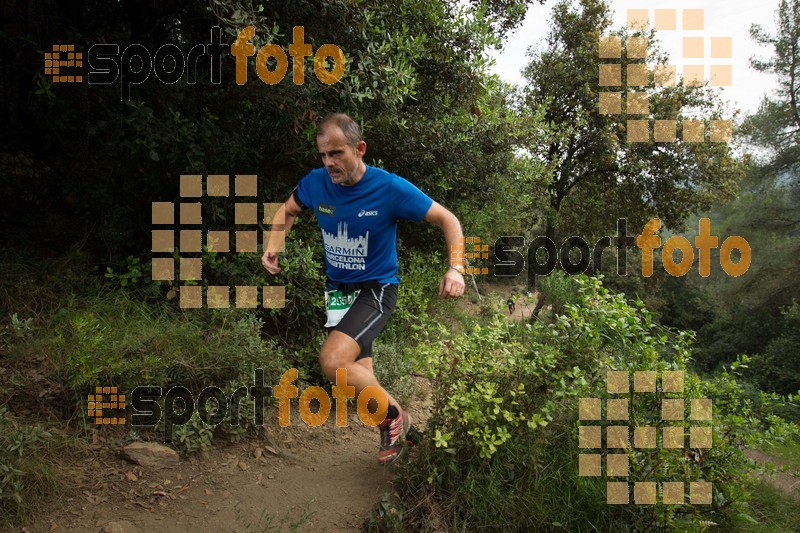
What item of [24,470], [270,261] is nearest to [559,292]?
[270,261]

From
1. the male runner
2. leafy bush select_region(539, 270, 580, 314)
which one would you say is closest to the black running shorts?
the male runner

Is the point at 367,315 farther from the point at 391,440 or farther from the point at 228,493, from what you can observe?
the point at 228,493

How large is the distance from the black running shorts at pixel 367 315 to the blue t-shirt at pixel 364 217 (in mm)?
94

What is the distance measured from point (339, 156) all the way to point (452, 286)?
1109mm

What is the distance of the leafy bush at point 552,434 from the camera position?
10.6 feet

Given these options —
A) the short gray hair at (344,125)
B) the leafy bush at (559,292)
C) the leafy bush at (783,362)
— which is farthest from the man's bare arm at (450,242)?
the leafy bush at (783,362)

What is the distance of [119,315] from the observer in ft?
15.2

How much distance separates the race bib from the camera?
3.67 metres

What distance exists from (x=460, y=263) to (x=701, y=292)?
24.4 m

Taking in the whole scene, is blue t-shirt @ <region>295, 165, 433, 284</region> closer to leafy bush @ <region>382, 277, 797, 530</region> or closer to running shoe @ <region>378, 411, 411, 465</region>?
leafy bush @ <region>382, 277, 797, 530</region>

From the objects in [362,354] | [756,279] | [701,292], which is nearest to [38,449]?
[362,354]

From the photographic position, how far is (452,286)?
3037 millimetres

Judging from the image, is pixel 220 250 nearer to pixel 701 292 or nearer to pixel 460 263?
pixel 460 263

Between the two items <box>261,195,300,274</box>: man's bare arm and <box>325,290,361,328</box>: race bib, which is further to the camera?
<box>261,195,300,274</box>: man's bare arm
